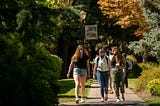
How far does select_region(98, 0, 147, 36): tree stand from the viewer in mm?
36906

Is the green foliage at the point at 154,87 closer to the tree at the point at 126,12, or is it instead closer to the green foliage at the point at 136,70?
the tree at the point at 126,12

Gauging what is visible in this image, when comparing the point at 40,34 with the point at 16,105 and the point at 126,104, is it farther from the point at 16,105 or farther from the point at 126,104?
the point at 126,104

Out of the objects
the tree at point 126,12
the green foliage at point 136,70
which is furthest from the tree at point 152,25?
the green foliage at point 136,70

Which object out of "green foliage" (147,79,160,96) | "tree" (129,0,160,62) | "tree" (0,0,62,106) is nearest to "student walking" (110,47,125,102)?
"green foliage" (147,79,160,96)

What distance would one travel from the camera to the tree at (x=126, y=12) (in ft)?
121

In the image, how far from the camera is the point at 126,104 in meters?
15.9

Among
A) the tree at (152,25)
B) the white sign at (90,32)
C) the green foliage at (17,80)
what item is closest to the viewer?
the green foliage at (17,80)

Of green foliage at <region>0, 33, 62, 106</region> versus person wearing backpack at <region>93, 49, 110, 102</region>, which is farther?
person wearing backpack at <region>93, 49, 110, 102</region>

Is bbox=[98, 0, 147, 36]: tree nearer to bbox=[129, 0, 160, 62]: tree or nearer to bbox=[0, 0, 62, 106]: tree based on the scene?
bbox=[129, 0, 160, 62]: tree

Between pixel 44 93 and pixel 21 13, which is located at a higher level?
pixel 21 13

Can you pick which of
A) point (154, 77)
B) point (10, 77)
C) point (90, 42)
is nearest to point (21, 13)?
point (10, 77)

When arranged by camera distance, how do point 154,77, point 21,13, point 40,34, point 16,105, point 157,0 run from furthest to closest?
point 157,0 < point 154,77 < point 40,34 < point 21,13 < point 16,105

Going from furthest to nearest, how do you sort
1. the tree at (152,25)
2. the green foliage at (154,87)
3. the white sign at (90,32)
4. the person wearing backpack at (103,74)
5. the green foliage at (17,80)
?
the white sign at (90,32) < the tree at (152,25) < the green foliage at (154,87) < the person wearing backpack at (103,74) < the green foliage at (17,80)

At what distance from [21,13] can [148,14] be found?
1522 centimetres
